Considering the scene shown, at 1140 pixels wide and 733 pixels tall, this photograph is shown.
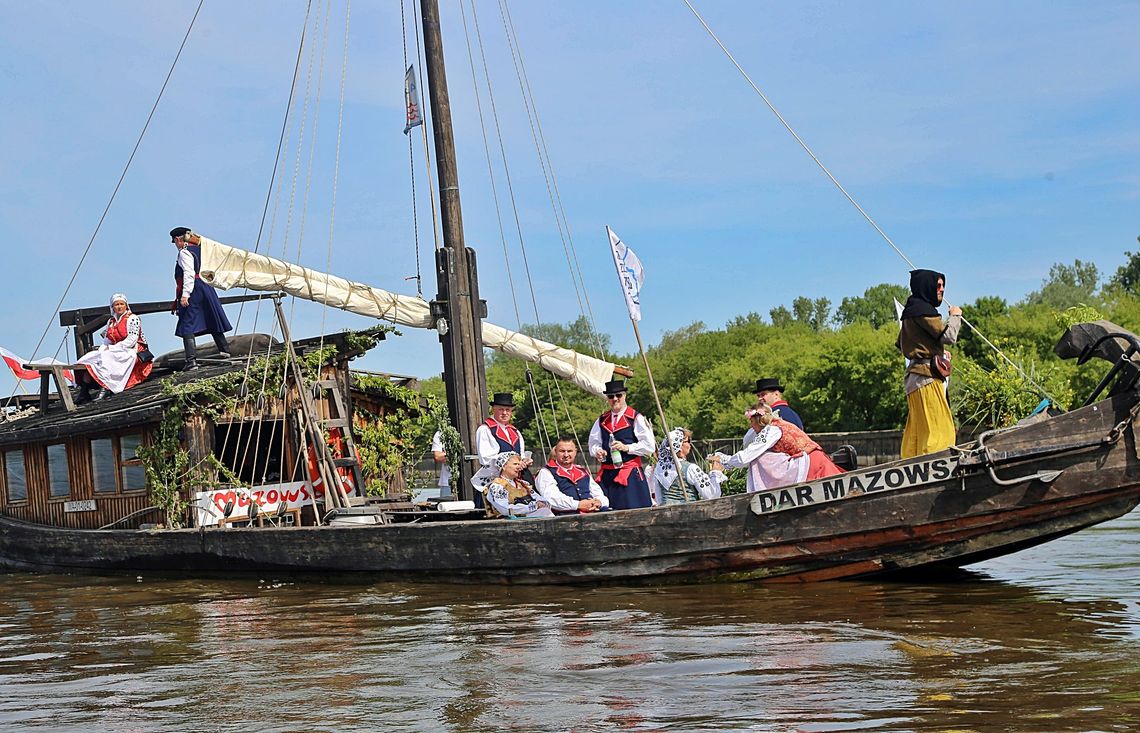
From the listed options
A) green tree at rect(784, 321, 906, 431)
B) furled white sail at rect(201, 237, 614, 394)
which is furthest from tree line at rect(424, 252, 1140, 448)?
furled white sail at rect(201, 237, 614, 394)

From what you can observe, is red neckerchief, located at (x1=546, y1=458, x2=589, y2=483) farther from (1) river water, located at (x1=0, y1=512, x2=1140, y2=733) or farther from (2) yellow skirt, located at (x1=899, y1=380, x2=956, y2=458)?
(2) yellow skirt, located at (x1=899, y1=380, x2=956, y2=458)

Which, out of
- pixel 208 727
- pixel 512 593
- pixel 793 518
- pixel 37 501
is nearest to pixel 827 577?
pixel 793 518

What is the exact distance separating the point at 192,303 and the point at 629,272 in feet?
21.5

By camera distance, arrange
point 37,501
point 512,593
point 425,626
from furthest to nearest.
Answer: point 37,501, point 512,593, point 425,626

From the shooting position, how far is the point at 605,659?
23.2 ft

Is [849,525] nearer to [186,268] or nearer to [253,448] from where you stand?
[253,448]

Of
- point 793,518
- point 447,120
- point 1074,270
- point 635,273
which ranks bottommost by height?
point 793,518

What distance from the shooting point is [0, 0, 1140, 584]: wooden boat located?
29.6 feet

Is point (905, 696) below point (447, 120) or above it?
below

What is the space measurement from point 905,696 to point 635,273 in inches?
239

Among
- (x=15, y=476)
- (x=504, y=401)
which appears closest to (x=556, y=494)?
(x=504, y=401)

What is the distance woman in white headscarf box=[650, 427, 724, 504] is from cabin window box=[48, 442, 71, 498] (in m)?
7.45

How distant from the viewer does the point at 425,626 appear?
8.89m

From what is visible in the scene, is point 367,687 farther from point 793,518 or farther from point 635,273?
point 635,273
